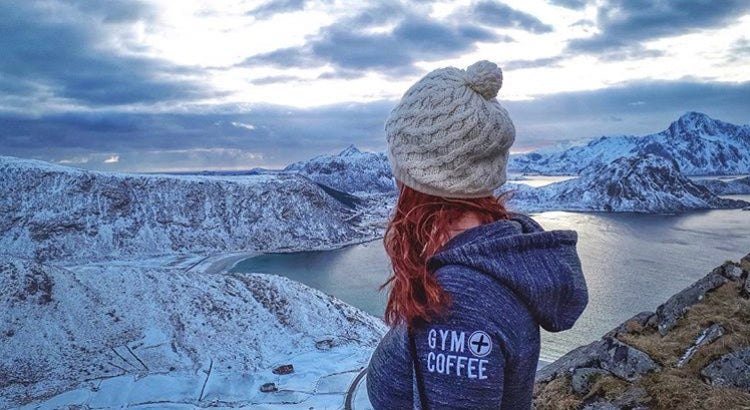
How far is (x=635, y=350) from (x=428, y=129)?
12195 mm

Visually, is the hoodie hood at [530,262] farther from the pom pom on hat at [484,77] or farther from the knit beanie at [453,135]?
the pom pom on hat at [484,77]

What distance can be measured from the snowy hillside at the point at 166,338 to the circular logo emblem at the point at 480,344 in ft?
86.3

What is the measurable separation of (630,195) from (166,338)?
612 feet

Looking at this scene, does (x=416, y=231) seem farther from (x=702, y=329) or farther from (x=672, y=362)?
(x=702, y=329)

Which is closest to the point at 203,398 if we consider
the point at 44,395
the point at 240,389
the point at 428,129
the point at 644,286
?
the point at 240,389

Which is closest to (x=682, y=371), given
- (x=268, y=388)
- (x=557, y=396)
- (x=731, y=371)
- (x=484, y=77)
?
(x=731, y=371)

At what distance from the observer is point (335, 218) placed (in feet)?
450

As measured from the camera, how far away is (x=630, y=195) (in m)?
185

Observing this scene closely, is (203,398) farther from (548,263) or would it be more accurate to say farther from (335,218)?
(335,218)

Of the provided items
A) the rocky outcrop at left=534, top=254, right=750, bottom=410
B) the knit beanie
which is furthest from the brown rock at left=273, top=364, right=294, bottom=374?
the knit beanie

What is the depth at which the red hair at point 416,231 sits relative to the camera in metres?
2.29

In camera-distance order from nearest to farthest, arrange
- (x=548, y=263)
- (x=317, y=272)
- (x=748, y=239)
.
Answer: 1. (x=548, y=263)
2. (x=317, y=272)
3. (x=748, y=239)

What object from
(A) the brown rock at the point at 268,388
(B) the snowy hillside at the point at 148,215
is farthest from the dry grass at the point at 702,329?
(B) the snowy hillside at the point at 148,215

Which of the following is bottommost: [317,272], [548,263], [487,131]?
[317,272]
